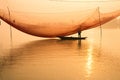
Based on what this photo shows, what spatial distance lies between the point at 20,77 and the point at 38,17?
7200mm

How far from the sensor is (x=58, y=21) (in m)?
14.5

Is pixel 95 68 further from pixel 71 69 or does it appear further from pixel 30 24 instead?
pixel 30 24

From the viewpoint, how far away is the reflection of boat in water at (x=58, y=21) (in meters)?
13.7

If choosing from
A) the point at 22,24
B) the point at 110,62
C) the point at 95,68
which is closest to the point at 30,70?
the point at 95,68

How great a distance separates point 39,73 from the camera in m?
7.64

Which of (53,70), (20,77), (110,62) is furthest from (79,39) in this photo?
(20,77)

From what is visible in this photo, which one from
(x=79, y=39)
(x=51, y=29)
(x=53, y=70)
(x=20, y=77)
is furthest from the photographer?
(x=79, y=39)

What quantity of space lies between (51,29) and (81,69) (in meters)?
6.29

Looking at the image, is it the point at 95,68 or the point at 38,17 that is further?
the point at 38,17

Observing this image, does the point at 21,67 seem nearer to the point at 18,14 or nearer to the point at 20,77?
the point at 20,77

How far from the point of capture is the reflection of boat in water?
44.9ft

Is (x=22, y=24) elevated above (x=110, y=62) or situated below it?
above

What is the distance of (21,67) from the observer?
8.49m

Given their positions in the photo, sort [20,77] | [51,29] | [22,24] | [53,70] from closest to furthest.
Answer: [20,77], [53,70], [22,24], [51,29]
